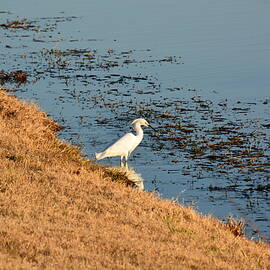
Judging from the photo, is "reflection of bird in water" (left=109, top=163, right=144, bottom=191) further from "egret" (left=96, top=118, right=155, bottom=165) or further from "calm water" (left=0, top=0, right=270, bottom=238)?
"egret" (left=96, top=118, right=155, bottom=165)

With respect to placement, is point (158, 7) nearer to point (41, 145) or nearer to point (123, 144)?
point (123, 144)

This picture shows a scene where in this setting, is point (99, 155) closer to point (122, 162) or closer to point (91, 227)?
point (122, 162)

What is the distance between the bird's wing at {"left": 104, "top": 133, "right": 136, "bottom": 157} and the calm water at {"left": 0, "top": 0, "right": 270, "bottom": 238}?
0.42m

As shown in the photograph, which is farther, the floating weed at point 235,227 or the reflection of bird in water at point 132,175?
the reflection of bird in water at point 132,175

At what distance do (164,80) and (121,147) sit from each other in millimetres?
8425

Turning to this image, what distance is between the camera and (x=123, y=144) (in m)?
16.9

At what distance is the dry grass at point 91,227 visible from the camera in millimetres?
7809

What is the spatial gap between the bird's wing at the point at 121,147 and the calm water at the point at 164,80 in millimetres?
415

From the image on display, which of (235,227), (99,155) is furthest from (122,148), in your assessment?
(235,227)

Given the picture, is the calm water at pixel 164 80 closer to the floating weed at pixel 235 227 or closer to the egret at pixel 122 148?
the egret at pixel 122 148

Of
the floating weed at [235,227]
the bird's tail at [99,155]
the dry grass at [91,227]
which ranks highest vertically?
the dry grass at [91,227]

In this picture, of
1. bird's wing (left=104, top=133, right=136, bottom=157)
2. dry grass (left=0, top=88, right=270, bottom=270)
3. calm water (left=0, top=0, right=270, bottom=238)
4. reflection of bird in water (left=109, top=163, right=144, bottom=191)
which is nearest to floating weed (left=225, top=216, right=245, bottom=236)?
dry grass (left=0, top=88, right=270, bottom=270)

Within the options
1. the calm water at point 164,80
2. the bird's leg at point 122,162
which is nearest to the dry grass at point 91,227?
the calm water at point 164,80

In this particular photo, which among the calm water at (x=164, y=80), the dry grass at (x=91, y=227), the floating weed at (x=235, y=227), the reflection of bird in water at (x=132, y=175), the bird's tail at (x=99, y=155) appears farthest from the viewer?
the bird's tail at (x=99, y=155)
